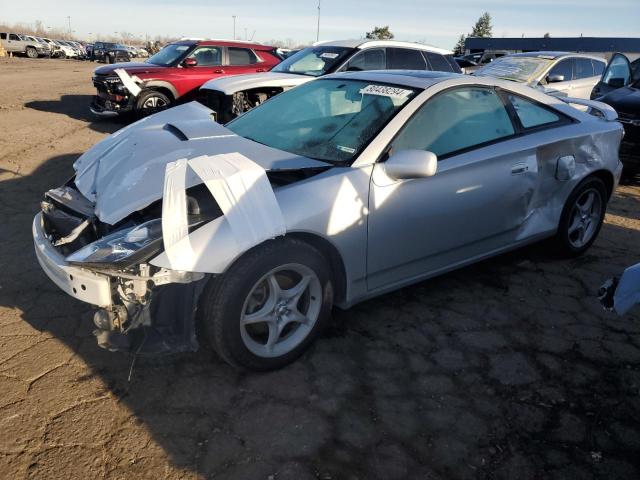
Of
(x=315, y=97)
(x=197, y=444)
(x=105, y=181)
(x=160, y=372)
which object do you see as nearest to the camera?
(x=197, y=444)

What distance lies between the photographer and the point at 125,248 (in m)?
2.35

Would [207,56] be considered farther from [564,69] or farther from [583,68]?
[583,68]

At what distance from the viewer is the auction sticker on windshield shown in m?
3.25

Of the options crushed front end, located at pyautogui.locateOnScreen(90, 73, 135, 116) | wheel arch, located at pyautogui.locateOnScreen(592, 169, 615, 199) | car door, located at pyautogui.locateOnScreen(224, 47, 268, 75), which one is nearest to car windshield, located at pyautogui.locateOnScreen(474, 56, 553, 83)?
car door, located at pyautogui.locateOnScreen(224, 47, 268, 75)

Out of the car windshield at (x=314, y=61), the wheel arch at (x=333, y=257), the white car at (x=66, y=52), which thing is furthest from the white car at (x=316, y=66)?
the white car at (x=66, y=52)

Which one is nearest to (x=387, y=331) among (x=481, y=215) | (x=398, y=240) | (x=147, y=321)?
(x=398, y=240)

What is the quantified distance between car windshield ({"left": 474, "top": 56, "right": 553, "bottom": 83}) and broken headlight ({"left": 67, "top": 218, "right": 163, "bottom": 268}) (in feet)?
25.2

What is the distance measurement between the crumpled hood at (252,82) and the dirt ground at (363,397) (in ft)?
14.8

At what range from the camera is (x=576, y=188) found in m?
4.02

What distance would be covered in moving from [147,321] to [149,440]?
0.53m

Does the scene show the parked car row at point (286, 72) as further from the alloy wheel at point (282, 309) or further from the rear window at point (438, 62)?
the alloy wheel at point (282, 309)

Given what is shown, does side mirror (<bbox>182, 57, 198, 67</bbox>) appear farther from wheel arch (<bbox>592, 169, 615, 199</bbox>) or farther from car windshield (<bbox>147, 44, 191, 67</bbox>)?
wheel arch (<bbox>592, 169, 615, 199</bbox>)

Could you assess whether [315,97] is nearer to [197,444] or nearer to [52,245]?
[52,245]

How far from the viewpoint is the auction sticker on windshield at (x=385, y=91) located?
128 inches
